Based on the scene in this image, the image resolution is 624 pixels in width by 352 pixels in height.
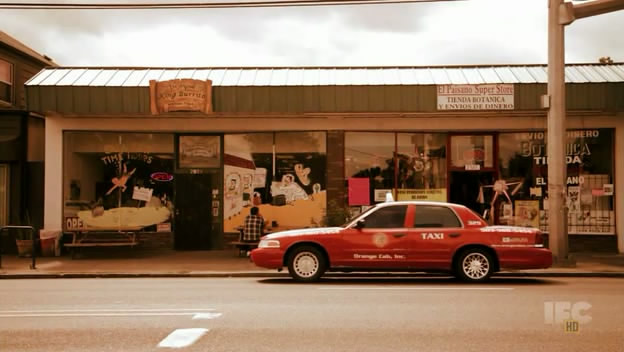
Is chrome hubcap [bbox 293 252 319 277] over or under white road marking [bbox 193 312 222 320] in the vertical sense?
over

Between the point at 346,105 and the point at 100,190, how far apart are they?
7.21m

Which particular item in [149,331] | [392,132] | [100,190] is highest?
[392,132]

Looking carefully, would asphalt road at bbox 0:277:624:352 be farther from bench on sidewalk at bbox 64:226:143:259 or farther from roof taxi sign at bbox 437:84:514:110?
roof taxi sign at bbox 437:84:514:110

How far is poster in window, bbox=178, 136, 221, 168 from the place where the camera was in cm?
1812

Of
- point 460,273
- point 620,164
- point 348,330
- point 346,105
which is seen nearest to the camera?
point 348,330

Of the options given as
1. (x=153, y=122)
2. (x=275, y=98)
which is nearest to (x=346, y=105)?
(x=275, y=98)

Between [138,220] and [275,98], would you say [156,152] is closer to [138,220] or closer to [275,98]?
[138,220]

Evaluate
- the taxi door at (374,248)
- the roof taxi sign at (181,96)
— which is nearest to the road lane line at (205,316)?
the taxi door at (374,248)

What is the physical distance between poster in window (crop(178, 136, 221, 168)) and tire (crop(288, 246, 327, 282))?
6.68m

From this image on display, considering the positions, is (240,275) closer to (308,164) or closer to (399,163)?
(308,164)

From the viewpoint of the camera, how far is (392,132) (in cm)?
1794

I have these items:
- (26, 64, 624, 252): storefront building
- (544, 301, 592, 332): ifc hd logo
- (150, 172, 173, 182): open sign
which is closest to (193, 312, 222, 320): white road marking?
(544, 301, 592, 332): ifc hd logo

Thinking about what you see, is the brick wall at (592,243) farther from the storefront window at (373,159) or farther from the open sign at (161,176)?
the open sign at (161,176)

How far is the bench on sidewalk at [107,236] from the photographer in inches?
671
